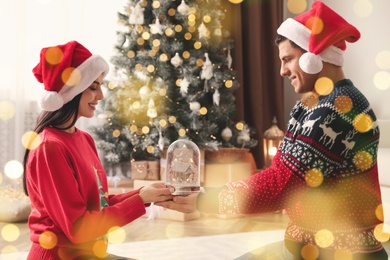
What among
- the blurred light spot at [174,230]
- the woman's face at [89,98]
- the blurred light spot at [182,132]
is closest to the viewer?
the woman's face at [89,98]

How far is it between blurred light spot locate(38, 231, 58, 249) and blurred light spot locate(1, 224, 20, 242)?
2.11 metres

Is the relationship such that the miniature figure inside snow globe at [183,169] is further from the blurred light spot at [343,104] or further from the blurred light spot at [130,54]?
the blurred light spot at [130,54]

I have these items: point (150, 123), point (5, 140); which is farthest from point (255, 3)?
point (5, 140)

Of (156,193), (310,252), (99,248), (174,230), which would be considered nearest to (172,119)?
(174,230)

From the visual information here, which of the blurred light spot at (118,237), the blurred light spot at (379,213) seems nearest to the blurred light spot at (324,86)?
the blurred light spot at (379,213)

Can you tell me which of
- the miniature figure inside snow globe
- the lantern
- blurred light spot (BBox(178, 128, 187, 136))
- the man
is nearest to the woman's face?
the miniature figure inside snow globe

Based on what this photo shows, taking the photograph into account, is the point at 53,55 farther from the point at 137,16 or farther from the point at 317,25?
the point at 137,16

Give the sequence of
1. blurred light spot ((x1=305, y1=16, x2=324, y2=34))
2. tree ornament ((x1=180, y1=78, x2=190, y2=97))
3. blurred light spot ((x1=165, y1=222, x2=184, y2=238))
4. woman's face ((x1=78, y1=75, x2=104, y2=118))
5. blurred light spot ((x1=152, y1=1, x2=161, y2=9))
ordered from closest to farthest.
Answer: blurred light spot ((x1=305, y1=16, x2=324, y2=34)), woman's face ((x1=78, y1=75, x2=104, y2=118)), blurred light spot ((x1=165, y1=222, x2=184, y2=238)), tree ornament ((x1=180, y1=78, x2=190, y2=97)), blurred light spot ((x1=152, y1=1, x2=161, y2=9))

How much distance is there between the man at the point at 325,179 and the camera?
4.07ft

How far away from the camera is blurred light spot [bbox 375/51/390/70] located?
4770 millimetres

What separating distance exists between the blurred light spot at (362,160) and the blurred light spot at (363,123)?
7 centimetres

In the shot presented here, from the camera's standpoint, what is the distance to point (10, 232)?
3508 millimetres

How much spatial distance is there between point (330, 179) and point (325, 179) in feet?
0.06

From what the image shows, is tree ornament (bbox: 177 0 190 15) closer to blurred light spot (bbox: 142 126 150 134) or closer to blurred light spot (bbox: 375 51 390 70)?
blurred light spot (bbox: 142 126 150 134)
